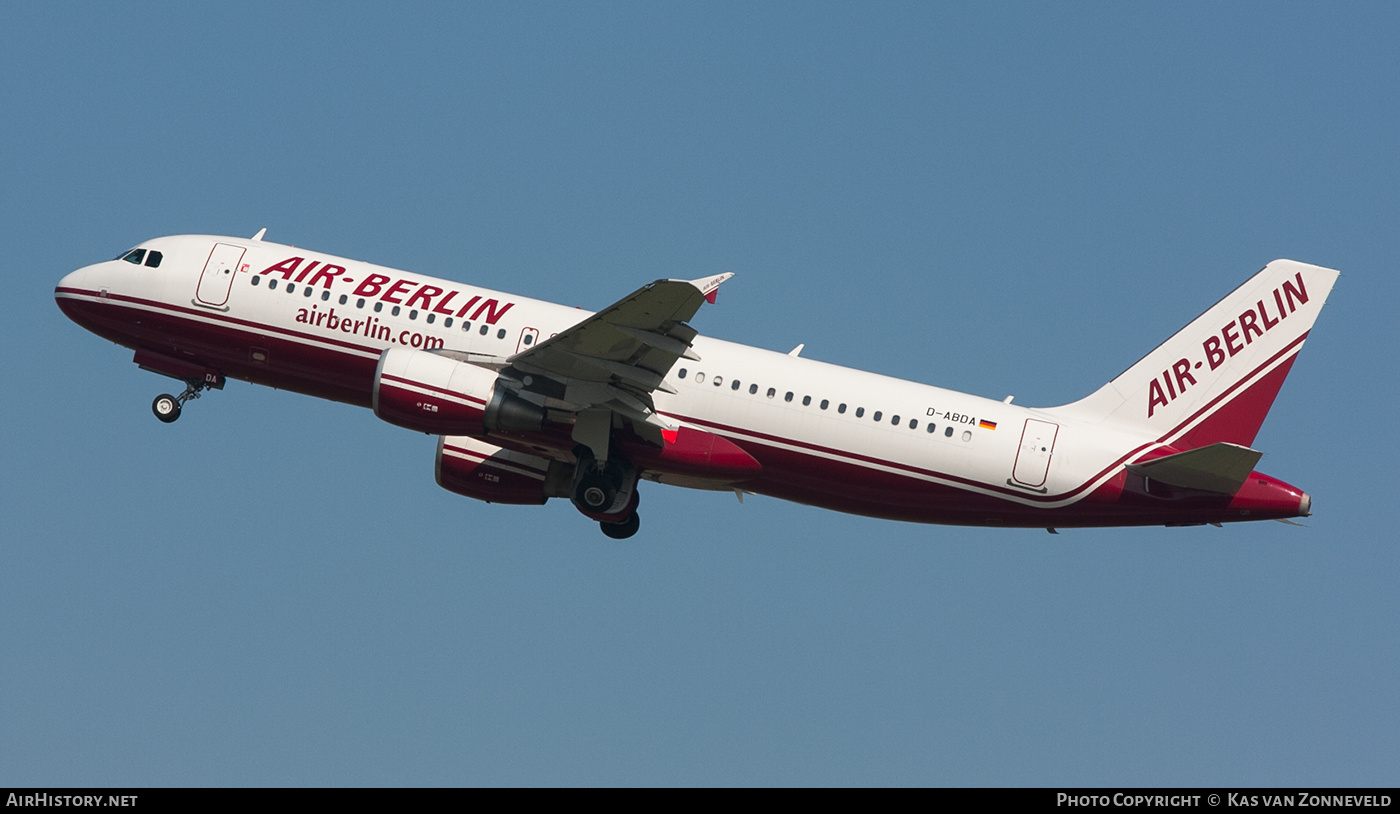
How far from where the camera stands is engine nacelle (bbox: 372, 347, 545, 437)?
36938mm

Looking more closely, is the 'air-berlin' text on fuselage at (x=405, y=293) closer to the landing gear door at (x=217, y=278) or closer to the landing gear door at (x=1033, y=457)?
the landing gear door at (x=217, y=278)

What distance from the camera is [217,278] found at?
40.4 meters

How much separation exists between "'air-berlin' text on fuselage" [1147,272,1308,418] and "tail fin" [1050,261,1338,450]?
0.03m

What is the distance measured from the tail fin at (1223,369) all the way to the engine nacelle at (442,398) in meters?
14.3

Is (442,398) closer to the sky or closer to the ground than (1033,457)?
closer to the ground

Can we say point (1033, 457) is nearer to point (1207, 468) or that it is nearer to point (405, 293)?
point (1207, 468)

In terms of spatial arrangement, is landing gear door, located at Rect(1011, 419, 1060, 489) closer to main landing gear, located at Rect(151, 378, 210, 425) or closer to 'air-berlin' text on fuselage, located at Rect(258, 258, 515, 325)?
'air-berlin' text on fuselage, located at Rect(258, 258, 515, 325)

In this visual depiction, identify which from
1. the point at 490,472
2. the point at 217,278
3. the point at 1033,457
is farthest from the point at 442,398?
the point at 1033,457

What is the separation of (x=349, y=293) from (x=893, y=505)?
1487cm

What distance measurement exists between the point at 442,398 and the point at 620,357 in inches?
173
